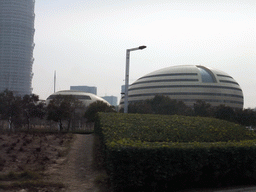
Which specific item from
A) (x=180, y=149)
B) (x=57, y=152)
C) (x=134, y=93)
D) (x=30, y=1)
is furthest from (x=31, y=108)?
(x=30, y=1)

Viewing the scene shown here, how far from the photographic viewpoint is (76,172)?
1050 centimetres

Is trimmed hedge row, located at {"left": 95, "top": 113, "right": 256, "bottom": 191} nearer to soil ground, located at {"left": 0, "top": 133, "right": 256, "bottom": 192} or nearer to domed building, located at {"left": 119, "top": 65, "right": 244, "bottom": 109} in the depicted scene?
soil ground, located at {"left": 0, "top": 133, "right": 256, "bottom": 192}

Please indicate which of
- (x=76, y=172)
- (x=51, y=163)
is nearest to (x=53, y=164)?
(x=51, y=163)

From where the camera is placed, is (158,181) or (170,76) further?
(170,76)

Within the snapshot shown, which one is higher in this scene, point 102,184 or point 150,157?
point 150,157

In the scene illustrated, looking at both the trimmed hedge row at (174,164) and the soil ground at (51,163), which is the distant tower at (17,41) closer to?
the soil ground at (51,163)

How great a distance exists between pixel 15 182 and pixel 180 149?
5372 millimetres

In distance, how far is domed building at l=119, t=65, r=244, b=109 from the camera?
104 metres

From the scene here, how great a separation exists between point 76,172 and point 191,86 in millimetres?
98648

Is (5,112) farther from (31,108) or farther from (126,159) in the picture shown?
(126,159)

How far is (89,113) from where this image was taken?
48344 millimetres

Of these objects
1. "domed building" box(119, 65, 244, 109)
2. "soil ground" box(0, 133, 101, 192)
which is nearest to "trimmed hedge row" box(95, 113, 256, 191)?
"soil ground" box(0, 133, 101, 192)

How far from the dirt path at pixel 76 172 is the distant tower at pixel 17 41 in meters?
160

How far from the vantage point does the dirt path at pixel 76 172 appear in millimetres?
8677
